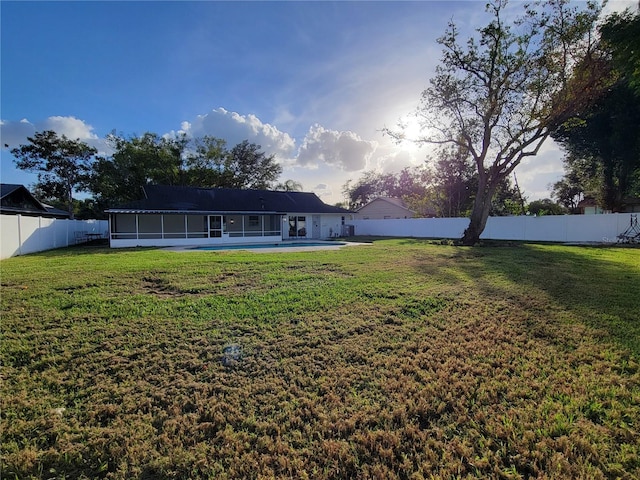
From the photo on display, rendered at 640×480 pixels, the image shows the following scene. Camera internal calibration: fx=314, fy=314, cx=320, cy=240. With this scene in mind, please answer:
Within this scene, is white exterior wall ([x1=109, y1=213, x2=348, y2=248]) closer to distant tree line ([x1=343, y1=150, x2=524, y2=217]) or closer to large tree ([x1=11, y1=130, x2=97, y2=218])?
distant tree line ([x1=343, y1=150, x2=524, y2=217])

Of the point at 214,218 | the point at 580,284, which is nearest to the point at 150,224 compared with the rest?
the point at 214,218

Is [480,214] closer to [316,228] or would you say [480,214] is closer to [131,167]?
[316,228]

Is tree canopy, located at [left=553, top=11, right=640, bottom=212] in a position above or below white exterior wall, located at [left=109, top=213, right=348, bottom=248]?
above

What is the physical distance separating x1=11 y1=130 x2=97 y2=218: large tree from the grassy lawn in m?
Answer: 27.8

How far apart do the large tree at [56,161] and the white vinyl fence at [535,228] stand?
89.6ft

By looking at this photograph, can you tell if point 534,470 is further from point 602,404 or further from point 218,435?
point 218,435

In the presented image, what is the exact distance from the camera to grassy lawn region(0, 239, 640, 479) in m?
2.11

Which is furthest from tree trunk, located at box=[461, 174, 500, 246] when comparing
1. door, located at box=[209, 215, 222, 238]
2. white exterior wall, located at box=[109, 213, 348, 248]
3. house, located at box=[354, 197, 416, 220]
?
house, located at box=[354, 197, 416, 220]

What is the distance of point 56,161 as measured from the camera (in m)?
26.9

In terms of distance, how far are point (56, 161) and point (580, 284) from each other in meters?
35.4

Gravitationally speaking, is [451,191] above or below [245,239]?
above

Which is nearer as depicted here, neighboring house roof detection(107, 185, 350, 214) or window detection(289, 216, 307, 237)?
neighboring house roof detection(107, 185, 350, 214)

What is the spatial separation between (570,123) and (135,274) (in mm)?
20255

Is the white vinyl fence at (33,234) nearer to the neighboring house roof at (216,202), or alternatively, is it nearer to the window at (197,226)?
the neighboring house roof at (216,202)
